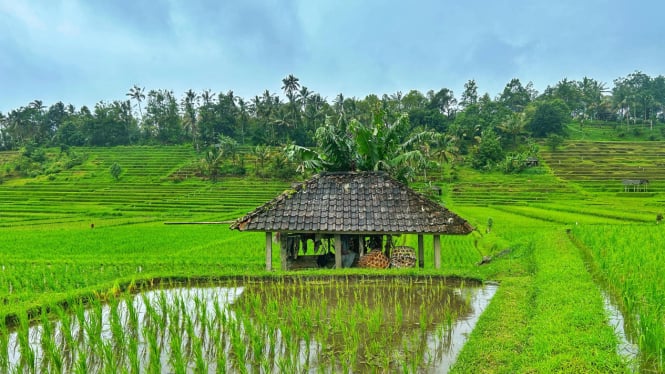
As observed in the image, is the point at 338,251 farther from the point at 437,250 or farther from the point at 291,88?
the point at 291,88

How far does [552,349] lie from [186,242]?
53.1ft

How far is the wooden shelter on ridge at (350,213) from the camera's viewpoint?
33.7ft

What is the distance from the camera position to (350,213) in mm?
10672

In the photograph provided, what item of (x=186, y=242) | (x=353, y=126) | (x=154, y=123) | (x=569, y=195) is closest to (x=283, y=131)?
(x=154, y=123)

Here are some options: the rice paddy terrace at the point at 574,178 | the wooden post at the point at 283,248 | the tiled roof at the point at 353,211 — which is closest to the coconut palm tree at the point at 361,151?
the tiled roof at the point at 353,211

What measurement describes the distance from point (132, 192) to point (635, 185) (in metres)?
41.6

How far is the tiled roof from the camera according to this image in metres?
10.3

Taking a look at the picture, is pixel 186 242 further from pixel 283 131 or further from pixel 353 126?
pixel 283 131

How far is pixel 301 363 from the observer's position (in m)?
5.41

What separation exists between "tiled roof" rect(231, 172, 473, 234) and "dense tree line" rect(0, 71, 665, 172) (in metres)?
43.5

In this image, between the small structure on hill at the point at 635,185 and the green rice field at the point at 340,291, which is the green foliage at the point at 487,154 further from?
the green rice field at the point at 340,291

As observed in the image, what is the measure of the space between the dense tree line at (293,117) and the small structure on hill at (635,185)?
15776mm

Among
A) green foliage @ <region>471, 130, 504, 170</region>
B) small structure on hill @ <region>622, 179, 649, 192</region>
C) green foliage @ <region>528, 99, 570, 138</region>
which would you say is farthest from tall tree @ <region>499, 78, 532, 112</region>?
small structure on hill @ <region>622, 179, 649, 192</region>

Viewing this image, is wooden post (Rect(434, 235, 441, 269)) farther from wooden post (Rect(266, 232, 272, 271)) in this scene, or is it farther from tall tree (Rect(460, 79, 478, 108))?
tall tree (Rect(460, 79, 478, 108))
